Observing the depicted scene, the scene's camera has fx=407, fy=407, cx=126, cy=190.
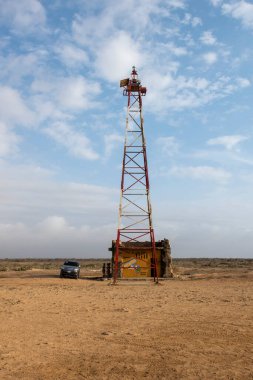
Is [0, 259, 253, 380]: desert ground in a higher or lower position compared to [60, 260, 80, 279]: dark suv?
lower

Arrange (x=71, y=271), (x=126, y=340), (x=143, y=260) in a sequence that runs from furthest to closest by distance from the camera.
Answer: (x=71, y=271) < (x=143, y=260) < (x=126, y=340)

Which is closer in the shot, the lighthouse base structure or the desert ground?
the desert ground

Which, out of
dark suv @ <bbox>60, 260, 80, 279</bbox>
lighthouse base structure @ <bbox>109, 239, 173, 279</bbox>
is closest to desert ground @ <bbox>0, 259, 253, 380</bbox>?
lighthouse base structure @ <bbox>109, 239, 173, 279</bbox>

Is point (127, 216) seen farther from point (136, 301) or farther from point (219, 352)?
point (219, 352)

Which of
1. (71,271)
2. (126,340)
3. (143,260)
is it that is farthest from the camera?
(71,271)

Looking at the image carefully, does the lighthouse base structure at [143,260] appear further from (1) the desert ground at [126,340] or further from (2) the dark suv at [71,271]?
(1) the desert ground at [126,340]

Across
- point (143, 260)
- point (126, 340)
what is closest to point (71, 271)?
point (143, 260)

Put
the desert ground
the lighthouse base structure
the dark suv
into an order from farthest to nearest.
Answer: the dark suv → the lighthouse base structure → the desert ground

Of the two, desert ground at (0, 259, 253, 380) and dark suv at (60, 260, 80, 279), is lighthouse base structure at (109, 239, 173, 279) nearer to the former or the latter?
dark suv at (60, 260, 80, 279)

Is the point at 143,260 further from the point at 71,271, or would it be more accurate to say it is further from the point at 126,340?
the point at 126,340

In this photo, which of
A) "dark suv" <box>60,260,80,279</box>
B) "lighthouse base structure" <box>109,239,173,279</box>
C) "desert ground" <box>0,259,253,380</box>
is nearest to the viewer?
"desert ground" <box>0,259,253,380</box>

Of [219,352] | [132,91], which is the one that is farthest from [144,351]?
[132,91]

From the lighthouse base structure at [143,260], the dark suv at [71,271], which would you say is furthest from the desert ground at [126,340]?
the dark suv at [71,271]

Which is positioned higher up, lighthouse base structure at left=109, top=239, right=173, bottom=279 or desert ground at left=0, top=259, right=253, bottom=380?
lighthouse base structure at left=109, top=239, right=173, bottom=279
